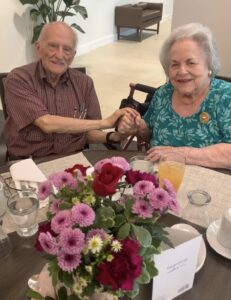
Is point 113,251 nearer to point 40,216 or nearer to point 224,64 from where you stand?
point 40,216

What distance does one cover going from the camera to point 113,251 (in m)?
0.57

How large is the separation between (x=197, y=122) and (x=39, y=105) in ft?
2.63

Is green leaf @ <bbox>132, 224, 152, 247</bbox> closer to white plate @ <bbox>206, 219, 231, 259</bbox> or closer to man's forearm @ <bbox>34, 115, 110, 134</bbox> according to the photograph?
white plate @ <bbox>206, 219, 231, 259</bbox>

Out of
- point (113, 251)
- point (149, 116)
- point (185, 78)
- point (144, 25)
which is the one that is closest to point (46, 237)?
point (113, 251)

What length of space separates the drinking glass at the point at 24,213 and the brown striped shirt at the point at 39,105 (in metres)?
0.75

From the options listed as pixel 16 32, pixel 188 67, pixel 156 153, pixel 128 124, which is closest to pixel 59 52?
pixel 128 124

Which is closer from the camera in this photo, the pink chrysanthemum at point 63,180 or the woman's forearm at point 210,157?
the pink chrysanthemum at point 63,180

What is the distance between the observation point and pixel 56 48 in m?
1.77

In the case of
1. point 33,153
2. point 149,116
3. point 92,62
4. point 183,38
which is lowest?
point 92,62

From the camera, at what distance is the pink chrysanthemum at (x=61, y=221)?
23.0 inches

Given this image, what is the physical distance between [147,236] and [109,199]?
106 mm

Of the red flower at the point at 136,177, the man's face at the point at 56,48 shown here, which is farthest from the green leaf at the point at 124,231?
the man's face at the point at 56,48

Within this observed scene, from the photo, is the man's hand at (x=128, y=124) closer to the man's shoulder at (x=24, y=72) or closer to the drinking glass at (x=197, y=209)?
the man's shoulder at (x=24, y=72)

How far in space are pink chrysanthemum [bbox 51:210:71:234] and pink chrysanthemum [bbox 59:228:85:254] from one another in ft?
0.06
